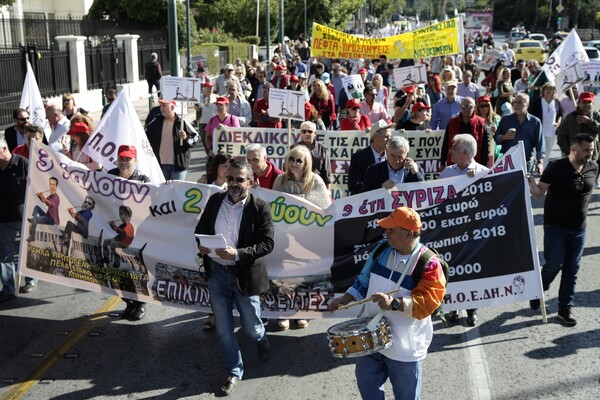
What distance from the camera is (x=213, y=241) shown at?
5.66 meters

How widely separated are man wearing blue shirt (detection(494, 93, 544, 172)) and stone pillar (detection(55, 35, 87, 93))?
16219 millimetres

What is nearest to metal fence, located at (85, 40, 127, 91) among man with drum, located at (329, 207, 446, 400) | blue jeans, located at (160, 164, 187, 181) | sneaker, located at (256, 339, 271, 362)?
blue jeans, located at (160, 164, 187, 181)

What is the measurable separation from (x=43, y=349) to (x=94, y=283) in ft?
2.39

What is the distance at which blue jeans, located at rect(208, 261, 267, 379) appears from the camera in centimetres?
593

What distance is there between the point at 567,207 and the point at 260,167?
2.80 meters

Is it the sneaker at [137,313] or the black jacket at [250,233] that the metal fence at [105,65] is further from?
the black jacket at [250,233]

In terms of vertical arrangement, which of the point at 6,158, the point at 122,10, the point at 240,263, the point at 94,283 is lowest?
the point at 94,283

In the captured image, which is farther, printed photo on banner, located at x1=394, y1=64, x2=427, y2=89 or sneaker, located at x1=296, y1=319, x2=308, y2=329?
printed photo on banner, located at x1=394, y1=64, x2=427, y2=89

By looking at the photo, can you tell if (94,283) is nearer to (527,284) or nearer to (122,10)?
(527,284)

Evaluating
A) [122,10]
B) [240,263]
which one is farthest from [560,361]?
[122,10]

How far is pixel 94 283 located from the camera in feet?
23.4

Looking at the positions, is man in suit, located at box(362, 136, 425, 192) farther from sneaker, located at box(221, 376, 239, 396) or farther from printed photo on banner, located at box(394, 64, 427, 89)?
printed photo on banner, located at box(394, 64, 427, 89)

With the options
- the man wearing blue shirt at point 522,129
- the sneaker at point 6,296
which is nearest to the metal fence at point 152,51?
the man wearing blue shirt at point 522,129

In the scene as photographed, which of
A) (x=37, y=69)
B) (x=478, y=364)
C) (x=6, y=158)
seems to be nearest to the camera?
(x=478, y=364)
